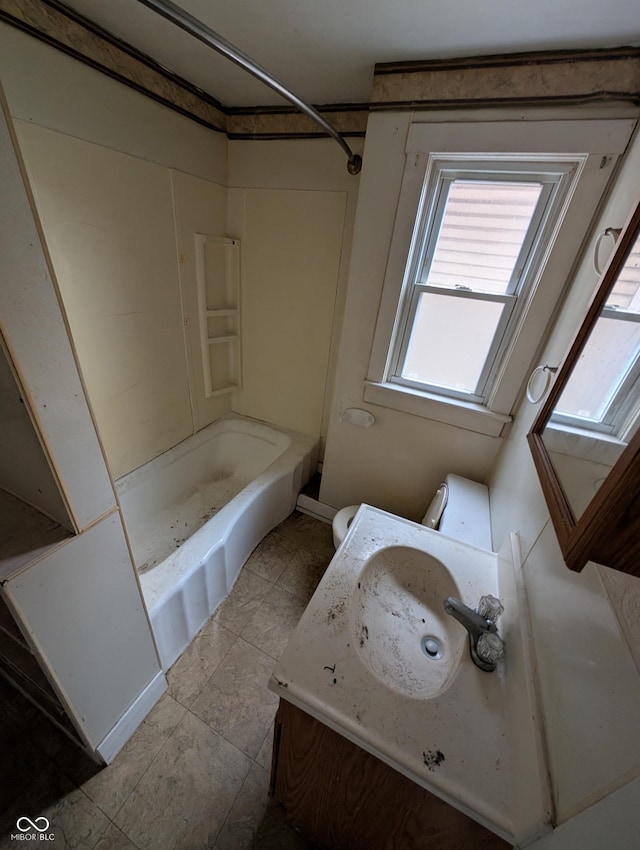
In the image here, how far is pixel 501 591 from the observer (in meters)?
0.89

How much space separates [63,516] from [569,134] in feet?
6.03

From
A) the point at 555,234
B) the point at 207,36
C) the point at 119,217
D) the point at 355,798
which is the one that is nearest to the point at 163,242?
the point at 119,217

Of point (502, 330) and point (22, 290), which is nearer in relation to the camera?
point (22, 290)

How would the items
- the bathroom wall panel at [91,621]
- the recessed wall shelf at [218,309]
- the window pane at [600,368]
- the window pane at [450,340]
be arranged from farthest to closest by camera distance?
the recessed wall shelf at [218,309] → the window pane at [450,340] → the bathroom wall panel at [91,621] → the window pane at [600,368]

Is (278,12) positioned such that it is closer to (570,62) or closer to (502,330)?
(570,62)

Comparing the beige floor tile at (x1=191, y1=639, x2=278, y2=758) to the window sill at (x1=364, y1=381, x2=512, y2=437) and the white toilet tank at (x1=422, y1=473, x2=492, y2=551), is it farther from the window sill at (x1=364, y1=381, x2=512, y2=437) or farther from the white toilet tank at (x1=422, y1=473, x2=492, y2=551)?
the window sill at (x1=364, y1=381, x2=512, y2=437)

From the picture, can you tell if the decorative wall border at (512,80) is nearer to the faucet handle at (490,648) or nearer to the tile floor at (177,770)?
the faucet handle at (490,648)

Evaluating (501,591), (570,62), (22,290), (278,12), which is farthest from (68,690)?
(570,62)

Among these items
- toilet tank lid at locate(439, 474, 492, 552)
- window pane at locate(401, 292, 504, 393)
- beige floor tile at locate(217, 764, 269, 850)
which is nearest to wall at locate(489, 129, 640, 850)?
toilet tank lid at locate(439, 474, 492, 552)

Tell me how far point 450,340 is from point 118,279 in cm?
161

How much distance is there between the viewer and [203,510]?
203cm

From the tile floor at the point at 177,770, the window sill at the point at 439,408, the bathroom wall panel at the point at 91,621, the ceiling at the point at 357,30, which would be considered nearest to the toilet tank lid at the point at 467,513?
the window sill at the point at 439,408

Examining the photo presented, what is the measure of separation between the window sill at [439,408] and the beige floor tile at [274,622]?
1125 mm

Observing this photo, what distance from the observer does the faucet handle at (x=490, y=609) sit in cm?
78
